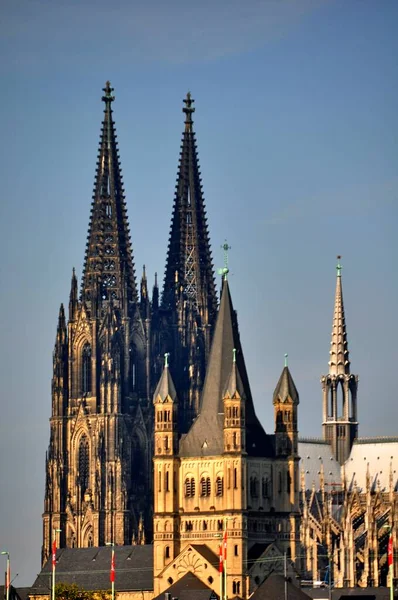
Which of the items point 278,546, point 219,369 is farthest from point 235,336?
point 278,546

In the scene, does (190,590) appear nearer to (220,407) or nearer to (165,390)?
(220,407)

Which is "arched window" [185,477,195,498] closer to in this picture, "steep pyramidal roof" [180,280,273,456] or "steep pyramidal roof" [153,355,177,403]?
"steep pyramidal roof" [180,280,273,456]

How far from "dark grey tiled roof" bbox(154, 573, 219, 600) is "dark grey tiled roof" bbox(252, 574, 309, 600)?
10.7ft

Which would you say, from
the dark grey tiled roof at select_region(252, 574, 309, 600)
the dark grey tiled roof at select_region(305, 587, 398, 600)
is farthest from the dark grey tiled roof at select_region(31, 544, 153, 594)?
the dark grey tiled roof at select_region(252, 574, 309, 600)

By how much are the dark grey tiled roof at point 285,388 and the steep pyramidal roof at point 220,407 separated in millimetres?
2175

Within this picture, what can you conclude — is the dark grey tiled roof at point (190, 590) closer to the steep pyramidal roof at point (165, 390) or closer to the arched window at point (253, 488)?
the arched window at point (253, 488)

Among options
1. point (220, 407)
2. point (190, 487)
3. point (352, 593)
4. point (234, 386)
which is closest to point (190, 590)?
point (190, 487)

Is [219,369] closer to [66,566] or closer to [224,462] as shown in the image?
[224,462]

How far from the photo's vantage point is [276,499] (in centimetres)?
18188

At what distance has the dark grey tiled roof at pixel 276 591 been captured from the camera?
556 feet

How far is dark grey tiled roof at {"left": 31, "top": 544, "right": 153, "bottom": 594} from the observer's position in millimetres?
189500

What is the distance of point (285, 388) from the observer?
184750 mm

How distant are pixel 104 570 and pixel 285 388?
874 inches

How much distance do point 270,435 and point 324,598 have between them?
12.1m
